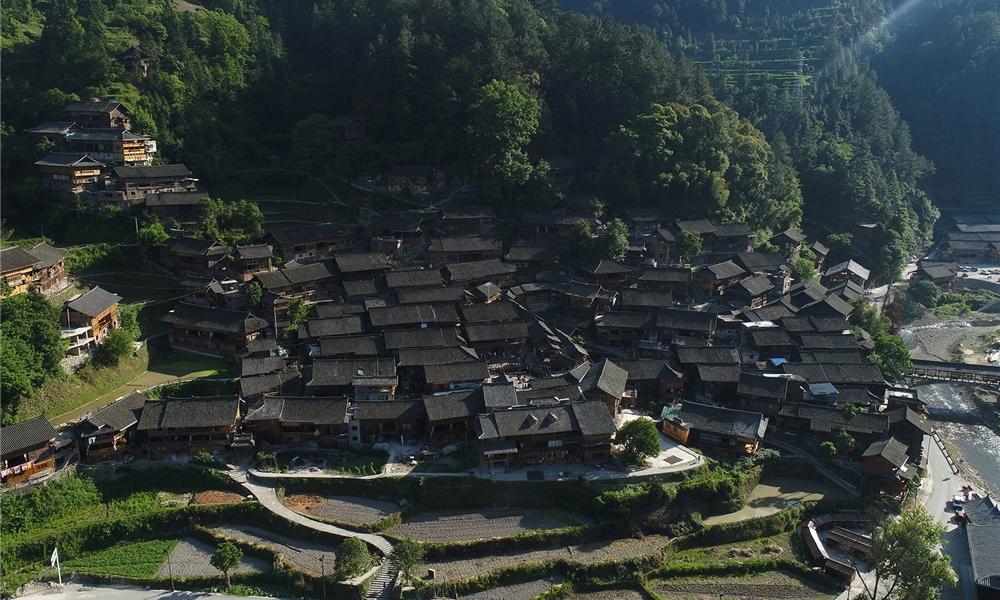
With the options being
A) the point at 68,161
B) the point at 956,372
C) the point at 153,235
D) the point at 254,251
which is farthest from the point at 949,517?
the point at 68,161

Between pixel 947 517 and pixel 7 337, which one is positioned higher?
pixel 7 337

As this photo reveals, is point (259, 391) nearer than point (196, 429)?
No

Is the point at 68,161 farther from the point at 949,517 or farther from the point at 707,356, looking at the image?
the point at 949,517

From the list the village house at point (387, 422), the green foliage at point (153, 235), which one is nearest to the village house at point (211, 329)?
the green foliage at point (153, 235)

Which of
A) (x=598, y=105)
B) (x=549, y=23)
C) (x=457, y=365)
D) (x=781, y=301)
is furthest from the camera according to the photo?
(x=549, y=23)

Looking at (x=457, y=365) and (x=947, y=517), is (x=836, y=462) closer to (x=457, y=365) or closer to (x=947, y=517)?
(x=947, y=517)

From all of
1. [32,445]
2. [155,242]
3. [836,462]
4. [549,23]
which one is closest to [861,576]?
[836,462]

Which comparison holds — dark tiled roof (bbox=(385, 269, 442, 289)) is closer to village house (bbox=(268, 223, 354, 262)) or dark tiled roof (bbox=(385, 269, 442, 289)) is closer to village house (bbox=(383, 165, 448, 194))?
village house (bbox=(268, 223, 354, 262))
